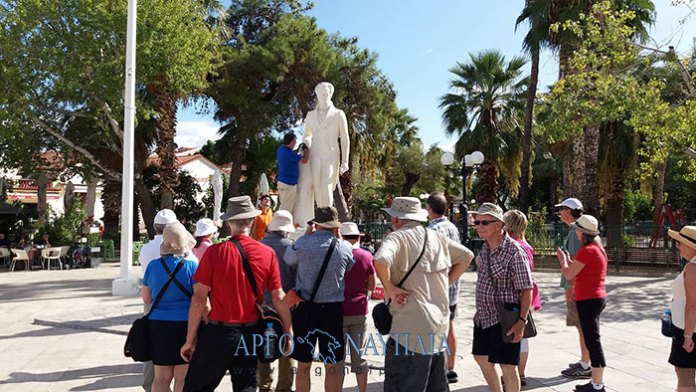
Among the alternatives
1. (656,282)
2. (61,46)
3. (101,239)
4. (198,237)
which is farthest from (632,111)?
(101,239)

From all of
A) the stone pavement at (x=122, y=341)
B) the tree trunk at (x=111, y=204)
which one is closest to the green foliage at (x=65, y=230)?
the tree trunk at (x=111, y=204)

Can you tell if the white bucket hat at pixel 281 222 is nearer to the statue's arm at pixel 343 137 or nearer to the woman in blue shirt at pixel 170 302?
the woman in blue shirt at pixel 170 302

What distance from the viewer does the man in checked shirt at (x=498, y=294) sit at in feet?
12.3

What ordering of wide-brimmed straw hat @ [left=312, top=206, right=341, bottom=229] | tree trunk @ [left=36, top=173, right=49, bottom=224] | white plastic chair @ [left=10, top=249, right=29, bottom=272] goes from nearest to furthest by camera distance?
1. wide-brimmed straw hat @ [left=312, top=206, right=341, bottom=229]
2. white plastic chair @ [left=10, top=249, right=29, bottom=272]
3. tree trunk @ [left=36, top=173, right=49, bottom=224]

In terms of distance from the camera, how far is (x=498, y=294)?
3838 mm

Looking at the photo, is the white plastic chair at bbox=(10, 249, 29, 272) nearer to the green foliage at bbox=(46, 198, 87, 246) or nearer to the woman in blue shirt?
the green foliage at bbox=(46, 198, 87, 246)

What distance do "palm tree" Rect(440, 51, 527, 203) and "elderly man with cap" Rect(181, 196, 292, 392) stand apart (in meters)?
18.2

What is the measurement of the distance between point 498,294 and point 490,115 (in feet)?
59.5

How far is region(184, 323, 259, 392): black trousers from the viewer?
3328 mm

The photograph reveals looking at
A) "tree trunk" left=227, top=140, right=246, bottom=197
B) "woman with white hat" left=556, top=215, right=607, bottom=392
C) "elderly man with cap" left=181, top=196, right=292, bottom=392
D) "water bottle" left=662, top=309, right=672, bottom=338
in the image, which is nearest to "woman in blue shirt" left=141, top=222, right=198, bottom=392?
"elderly man with cap" left=181, top=196, right=292, bottom=392

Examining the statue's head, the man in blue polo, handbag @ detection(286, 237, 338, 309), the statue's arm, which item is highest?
the statue's head

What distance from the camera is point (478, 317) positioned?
3975 mm

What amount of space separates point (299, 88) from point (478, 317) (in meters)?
20.4

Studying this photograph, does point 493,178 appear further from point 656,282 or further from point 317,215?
point 317,215
